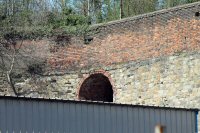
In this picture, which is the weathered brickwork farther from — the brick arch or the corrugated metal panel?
the corrugated metal panel

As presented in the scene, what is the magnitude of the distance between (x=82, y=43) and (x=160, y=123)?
1050 centimetres

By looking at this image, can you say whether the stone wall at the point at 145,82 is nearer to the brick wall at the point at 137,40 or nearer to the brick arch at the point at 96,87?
the brick arch at the point at 96,87

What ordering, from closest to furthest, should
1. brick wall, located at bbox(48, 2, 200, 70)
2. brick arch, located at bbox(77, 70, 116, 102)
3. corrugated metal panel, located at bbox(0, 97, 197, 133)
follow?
corrugated metal panel, located at bbox(0, 97, 197, 133) → brick wall, located at bbox(48, 2, 200, 70) → brick arch, located at bbox(77, 70, 116, 102)

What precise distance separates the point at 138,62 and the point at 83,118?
30.0 ft

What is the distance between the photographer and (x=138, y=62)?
20.5m

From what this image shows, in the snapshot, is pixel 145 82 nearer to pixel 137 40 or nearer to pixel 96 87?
pixel 137 40

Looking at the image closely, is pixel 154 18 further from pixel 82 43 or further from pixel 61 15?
pixel 61 15

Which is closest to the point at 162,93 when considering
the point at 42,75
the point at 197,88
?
the point at 197,88

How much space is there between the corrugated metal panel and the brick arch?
8625mm

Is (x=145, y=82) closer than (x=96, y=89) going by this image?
Yes

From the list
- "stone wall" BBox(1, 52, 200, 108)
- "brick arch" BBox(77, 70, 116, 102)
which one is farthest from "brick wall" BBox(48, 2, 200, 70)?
"brick arch" BBox(77, 70, 116, 102)

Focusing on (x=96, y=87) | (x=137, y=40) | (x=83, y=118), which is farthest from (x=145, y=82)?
(x=83, y=118)

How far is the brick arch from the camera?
22.5 meters

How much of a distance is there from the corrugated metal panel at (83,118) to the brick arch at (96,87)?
8625mm
